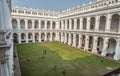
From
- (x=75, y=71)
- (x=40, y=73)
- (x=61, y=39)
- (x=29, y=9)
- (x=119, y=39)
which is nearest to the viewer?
(x=40, y=73)

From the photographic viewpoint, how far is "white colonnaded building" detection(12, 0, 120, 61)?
29484mm

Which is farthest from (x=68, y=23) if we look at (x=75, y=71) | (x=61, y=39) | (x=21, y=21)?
(x=75, y=71)

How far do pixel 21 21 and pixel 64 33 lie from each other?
68.9ft

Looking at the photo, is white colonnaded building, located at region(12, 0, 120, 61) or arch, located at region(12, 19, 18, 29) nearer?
white colonnaded building, located at region(12, 0, 120, 61)

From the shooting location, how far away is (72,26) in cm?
4506

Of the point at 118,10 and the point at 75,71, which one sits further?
the point at 118,10

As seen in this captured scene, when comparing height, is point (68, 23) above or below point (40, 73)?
above

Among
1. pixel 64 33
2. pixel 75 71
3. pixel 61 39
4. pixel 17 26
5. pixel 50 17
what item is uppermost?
pixel 50 17

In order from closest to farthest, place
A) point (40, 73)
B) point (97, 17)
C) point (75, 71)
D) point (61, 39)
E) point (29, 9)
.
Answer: point (40, 73) < point (75, 71) < point (97, 17) < point (29, 9) < point (61, 39)

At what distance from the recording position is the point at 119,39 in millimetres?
23766

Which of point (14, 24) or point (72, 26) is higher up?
point (14, 24)

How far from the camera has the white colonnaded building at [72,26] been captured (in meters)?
29.5

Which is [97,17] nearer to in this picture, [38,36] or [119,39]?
[119,39]

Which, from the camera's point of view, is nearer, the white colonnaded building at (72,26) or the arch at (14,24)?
the white colonnaded building at (72,26)
